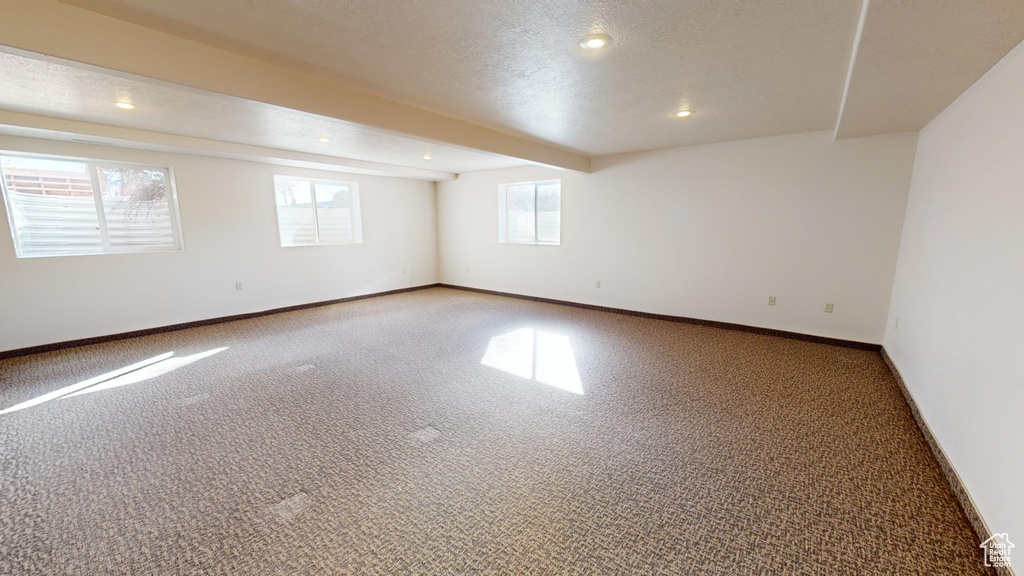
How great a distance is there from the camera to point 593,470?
1.97 metres

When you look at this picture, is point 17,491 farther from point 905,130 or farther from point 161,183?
point 905,130

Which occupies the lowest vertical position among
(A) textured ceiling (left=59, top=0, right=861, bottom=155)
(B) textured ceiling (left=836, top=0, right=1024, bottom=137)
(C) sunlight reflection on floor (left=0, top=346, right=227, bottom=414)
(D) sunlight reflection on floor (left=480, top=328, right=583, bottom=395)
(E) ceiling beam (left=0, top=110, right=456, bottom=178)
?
(C) sunlight reflection on floor (left=0, top=346, right=227, bottom=414)

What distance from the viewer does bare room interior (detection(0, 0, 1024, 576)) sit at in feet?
5.14

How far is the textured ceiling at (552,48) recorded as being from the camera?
166 centimetres

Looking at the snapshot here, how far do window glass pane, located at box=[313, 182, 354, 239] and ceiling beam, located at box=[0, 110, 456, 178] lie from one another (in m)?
0.42

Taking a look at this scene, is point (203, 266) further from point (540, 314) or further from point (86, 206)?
point (540, 314)

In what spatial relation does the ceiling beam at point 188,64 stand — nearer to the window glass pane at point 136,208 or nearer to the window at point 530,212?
the window at point 530,212

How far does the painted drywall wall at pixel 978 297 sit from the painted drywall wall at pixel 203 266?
22.4 ft

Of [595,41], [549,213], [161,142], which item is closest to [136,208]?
[161,142]

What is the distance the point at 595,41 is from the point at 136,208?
5.52m

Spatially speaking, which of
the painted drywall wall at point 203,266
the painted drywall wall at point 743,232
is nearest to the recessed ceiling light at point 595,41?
the painted drywall wall at point 743,232

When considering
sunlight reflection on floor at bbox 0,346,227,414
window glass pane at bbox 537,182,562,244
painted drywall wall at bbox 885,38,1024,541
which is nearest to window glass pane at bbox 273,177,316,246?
sunlight reflection on floor at bbox 0,346,227,414

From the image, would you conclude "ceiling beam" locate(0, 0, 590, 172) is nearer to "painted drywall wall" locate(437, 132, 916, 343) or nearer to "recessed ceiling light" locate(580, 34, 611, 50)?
"recessed ceiling light" locate(580, 34, 611, 50)

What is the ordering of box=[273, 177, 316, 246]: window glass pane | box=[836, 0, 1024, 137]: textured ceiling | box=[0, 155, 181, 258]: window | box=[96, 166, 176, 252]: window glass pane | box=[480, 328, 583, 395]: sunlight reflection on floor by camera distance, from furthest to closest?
1. box=[273, 177, 316, 246]: window glass pane
2. box=[96, 166, 176, 252]: window glass pane
3. box=[0, 155, 181, 258]: window
4. box=[480, 328, 583, 395]: sunlight reflection on floor
5. box=[836, 0, 1024, 137]: textured ceiling
